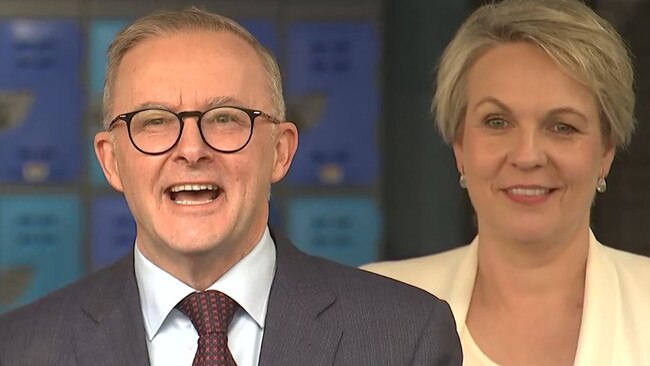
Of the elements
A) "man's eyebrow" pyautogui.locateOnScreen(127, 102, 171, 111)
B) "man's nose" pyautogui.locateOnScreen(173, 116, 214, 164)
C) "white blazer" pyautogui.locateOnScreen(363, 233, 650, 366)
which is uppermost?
"man's eyebrow" pyautogui.locateOnScreen(127, 102, 171, 111)

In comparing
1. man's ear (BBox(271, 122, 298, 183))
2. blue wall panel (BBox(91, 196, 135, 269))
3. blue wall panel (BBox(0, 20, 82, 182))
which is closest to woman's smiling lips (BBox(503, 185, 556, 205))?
man's ear (BBox(271, 122, 298, 183))

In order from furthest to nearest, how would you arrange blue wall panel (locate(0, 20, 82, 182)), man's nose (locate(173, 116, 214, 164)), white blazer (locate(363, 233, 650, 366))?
blue wall panel (locate(0, 20, 82, 182)) < white blazer (locate(363, 233, 650, 366)) < man's nose (locate(173, 116, 214, 164))

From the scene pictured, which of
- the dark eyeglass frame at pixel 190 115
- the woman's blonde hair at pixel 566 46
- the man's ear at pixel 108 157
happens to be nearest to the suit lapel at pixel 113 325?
the man's ear at pixel 108 157

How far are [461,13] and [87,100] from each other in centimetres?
120

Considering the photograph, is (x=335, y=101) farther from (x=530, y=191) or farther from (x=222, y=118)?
(x=222, y=118)

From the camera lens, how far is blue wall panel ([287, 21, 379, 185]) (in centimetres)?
381

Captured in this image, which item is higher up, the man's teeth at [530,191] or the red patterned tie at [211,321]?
the man's teeth at [530,191]

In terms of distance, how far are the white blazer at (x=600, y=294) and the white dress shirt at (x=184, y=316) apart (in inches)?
25.3

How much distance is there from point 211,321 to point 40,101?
1.90m

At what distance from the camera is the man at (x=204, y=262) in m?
2.03

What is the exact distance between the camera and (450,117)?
270 centimetres

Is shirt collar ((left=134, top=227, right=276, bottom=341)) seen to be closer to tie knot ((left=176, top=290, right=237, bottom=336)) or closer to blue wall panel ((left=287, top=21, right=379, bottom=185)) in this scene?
tie knot ((left=176, top=290, right=237, bottom=336))

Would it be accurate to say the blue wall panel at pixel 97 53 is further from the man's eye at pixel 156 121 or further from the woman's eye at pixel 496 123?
the man's eye at pixel 156 121

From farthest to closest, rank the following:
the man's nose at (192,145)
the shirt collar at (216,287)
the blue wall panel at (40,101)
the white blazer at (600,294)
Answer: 1. the blue wall panel at (40,101)
2. the white blazer at (600,294)
3. the shirt collar at (216,287)
4. the man's nose at (192,145)
